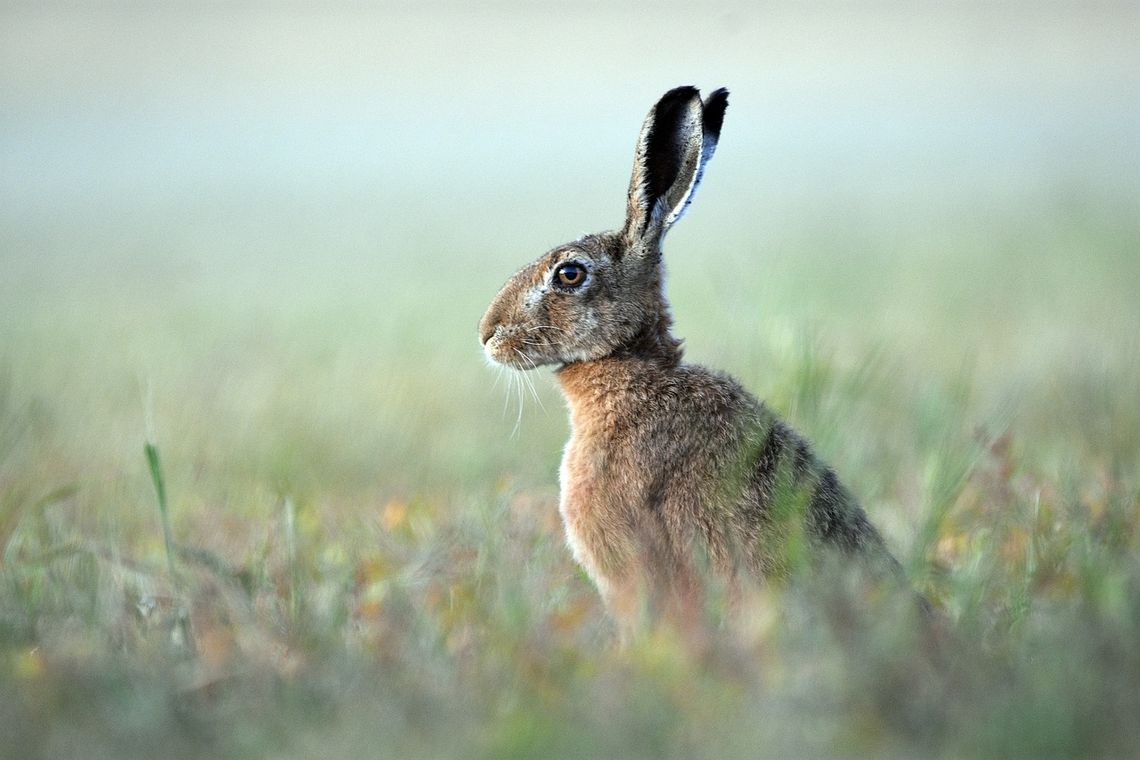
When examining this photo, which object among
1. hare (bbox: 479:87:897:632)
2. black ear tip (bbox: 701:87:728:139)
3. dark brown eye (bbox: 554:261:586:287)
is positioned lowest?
hare (bbox: 479:87:897:632)

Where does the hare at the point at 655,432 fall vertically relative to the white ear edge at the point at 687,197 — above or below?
below

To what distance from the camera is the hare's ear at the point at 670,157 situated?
5.60m

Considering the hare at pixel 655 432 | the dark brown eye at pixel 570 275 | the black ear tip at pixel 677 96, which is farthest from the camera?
the dark brown eye at pixel 570 275

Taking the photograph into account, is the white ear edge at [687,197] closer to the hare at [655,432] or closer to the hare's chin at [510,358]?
the hare at [655,432]

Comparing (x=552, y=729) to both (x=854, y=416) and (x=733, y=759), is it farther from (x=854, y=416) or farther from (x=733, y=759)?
(x=854, y=416)

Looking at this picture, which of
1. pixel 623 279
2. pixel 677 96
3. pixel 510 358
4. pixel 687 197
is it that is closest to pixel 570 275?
pixel 623 279

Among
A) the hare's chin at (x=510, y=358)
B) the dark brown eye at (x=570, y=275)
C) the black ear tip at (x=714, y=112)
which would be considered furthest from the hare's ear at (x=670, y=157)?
the hare's chin at (x=510, y=358)

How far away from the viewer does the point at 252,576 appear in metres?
4.78

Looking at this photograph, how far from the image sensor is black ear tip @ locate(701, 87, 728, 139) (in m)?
5.67

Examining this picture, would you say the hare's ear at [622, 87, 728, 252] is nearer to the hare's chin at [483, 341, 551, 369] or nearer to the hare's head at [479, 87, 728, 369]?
the hare's head at [479, 87, 728, 369]

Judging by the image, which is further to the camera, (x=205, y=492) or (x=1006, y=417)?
(x=205, y=492)

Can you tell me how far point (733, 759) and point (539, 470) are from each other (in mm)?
4257

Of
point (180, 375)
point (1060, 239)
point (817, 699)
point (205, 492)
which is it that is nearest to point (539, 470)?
point (205, 492)

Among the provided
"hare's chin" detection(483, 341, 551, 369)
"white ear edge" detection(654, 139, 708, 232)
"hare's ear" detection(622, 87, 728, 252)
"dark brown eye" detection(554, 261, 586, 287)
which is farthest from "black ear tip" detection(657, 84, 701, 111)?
"hare's chin" detection(483, 341, 551, 369)
